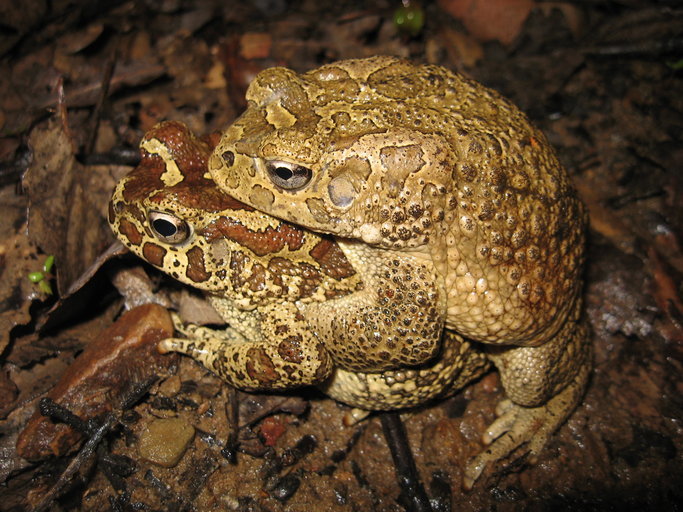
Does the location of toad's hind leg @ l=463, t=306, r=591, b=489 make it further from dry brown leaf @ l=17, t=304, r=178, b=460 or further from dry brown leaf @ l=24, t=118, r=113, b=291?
dry brown leaf @ l=24, t=118, r=113, b=291

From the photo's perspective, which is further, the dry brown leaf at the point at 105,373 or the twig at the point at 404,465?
the twig at the point at 404,465

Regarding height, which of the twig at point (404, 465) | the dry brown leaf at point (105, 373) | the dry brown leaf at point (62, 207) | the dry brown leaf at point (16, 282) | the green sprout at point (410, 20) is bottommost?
the twig at point (404, 465)

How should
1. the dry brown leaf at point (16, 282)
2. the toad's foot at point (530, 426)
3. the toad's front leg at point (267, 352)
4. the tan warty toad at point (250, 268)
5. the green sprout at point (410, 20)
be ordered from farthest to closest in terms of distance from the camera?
the green sprout at point (410, 20)
the toad's foot at point (530, 426)
the dry brown leaf at point (16, 282)
the toad's front leg at point (267, 352)
the tan warty toad at point (250, 268)

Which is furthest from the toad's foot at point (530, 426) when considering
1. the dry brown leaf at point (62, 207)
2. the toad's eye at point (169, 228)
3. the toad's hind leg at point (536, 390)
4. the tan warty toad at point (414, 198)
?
the dry brown leaf at point (62, 207)

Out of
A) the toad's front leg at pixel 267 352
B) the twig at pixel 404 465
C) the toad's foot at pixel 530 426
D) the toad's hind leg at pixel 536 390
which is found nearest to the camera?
the toad's front leg at pixel 267 352

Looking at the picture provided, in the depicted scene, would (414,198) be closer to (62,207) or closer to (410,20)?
(62,207)

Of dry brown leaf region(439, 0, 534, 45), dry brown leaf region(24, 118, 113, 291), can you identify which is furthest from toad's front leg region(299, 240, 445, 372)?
dry brown leaf region(439, 0, 534, 45)

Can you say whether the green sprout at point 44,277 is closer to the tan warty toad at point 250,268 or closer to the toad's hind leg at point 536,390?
the tan warty toad at point 250,268

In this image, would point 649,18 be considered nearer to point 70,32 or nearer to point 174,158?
point 174,158
